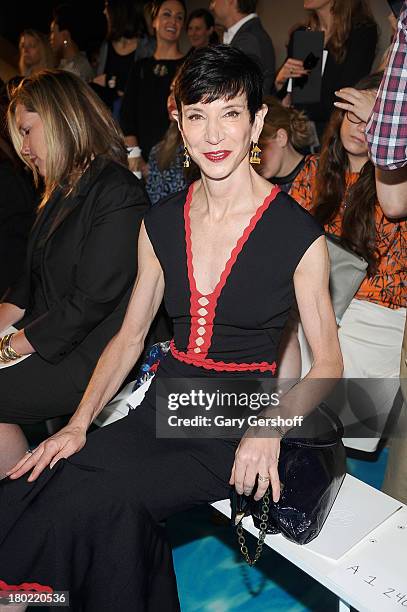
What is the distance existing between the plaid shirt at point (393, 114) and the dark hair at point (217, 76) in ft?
1.03

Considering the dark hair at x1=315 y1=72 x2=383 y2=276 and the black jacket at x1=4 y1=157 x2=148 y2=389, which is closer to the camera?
the black jacket at x1=4 y1=157 x2=148 y2=389

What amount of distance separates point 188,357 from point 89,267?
2.05 feet

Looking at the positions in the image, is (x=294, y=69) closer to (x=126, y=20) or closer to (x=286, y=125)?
(x=286, y=125)

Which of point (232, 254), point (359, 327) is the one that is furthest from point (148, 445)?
point (359, 327)

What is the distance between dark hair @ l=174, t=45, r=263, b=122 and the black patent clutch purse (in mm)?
816

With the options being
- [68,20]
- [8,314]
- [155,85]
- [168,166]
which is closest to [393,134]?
[8,314]

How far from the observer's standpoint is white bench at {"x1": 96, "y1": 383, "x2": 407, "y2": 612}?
5.01ft

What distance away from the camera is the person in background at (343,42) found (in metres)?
3.63

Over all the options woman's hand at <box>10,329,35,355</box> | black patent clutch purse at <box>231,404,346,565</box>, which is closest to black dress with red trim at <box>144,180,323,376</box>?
black patent clutch purse at <box>231,404,346,565</box>

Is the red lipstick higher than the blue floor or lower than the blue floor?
higher

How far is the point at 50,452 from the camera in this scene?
1.80 metres

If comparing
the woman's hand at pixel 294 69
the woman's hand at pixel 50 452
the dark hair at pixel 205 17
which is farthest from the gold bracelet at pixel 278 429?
the dark hair at pixel 205 17

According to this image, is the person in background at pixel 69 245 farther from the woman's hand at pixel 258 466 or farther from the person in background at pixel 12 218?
the woman's hand at pixel 258 466

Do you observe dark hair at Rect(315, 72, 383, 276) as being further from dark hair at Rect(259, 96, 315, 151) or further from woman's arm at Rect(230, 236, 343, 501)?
woman's arm at Rect(230, 236, 343, 501)
